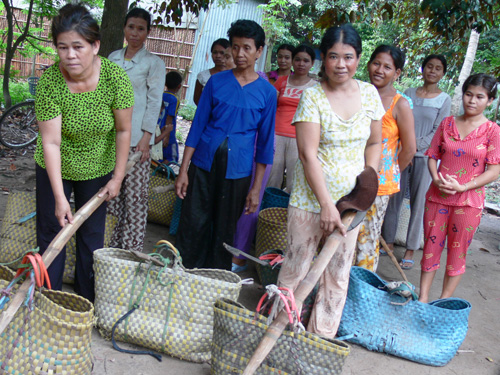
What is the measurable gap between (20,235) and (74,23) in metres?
1.67

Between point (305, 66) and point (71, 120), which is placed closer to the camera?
point (71, 120)

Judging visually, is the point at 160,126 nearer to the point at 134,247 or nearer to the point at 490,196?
the point at 134,247

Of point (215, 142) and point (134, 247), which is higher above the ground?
point (215, 142)

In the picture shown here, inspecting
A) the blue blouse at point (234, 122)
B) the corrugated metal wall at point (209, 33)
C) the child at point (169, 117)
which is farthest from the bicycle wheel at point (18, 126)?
the corrugated metal wall at point (209, 33)

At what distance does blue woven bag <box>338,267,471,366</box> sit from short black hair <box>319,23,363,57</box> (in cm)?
147

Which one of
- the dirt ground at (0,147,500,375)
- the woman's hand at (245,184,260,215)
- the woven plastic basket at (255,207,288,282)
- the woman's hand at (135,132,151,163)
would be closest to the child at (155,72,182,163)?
the dirt ground at (0,147,500,375)

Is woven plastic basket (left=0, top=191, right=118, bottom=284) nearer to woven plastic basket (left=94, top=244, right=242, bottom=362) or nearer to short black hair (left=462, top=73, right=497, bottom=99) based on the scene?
woven plastic basket (left=94, top=244, right=242, bottom=362)

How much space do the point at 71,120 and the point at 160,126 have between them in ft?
9.96

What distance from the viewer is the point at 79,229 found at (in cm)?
296

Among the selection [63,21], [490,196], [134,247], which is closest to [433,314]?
[134,247]

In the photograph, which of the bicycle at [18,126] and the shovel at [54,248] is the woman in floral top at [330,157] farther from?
the bicycle at [18,126]

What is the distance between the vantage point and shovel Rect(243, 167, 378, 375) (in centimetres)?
213

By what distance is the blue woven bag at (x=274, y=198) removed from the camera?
470cm

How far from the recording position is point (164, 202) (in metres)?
4.97
